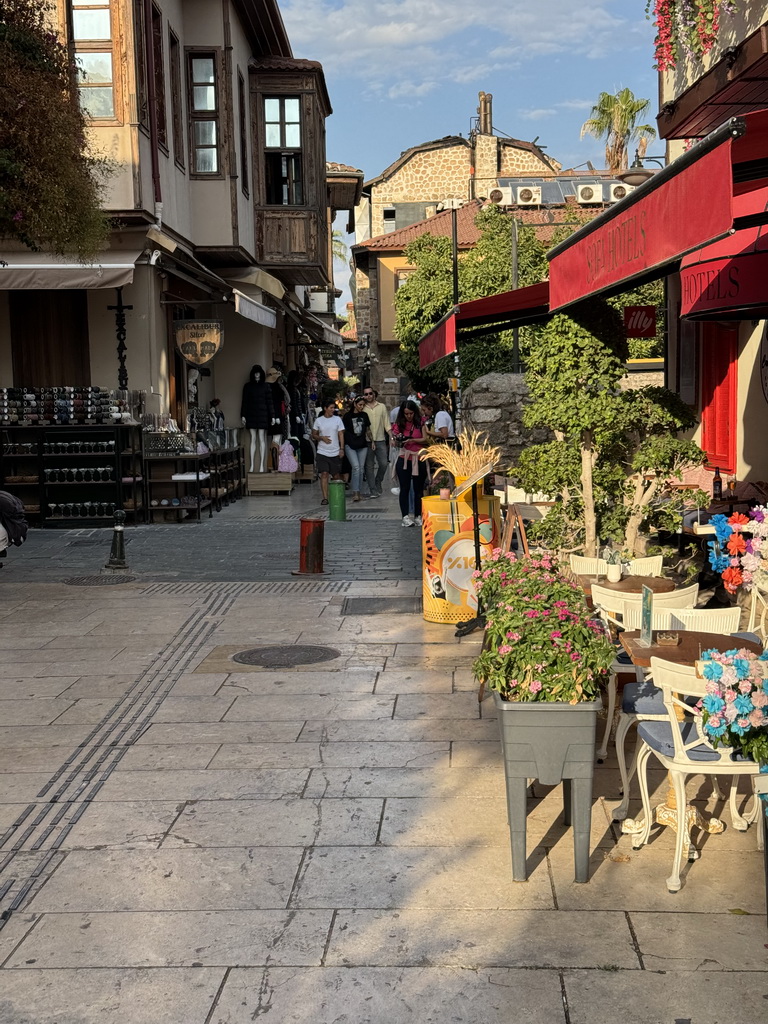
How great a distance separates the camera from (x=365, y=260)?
52844 mm

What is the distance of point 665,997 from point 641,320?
9.79 metres

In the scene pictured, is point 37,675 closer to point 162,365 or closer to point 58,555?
point 58,555

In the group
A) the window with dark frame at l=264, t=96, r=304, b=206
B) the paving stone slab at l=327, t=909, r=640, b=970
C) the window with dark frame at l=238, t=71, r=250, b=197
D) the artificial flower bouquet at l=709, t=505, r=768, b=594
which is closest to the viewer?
the paving stone slab at l=327, t=909, r=640, b=970

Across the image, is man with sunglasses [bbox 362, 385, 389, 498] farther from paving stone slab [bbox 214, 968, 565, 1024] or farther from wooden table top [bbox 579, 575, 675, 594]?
paving stone slab [bbox 214, 968, 565, 1024]

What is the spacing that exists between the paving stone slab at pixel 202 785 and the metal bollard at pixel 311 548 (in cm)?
617

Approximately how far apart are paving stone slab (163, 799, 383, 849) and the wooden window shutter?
8.48 meters

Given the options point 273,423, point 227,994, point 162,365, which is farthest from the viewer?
point 273,423

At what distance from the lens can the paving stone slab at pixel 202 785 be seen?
548 cm

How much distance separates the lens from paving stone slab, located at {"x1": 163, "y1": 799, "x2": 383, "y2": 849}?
16.0 ft

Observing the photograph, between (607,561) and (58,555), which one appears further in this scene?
(58,555)

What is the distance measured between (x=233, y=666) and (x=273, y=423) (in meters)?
15.1

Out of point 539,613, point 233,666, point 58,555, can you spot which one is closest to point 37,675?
point 233,666

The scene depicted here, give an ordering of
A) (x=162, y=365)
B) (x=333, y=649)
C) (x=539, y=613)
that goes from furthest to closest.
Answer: (x=162, y=365)
(x=333, y=649)
(x=539, y=613)

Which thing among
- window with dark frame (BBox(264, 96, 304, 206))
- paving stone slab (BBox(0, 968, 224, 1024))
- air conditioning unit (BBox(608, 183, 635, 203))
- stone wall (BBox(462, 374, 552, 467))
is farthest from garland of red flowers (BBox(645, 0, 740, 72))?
window with dark frame (BBox(264, 96, 304, 206))
